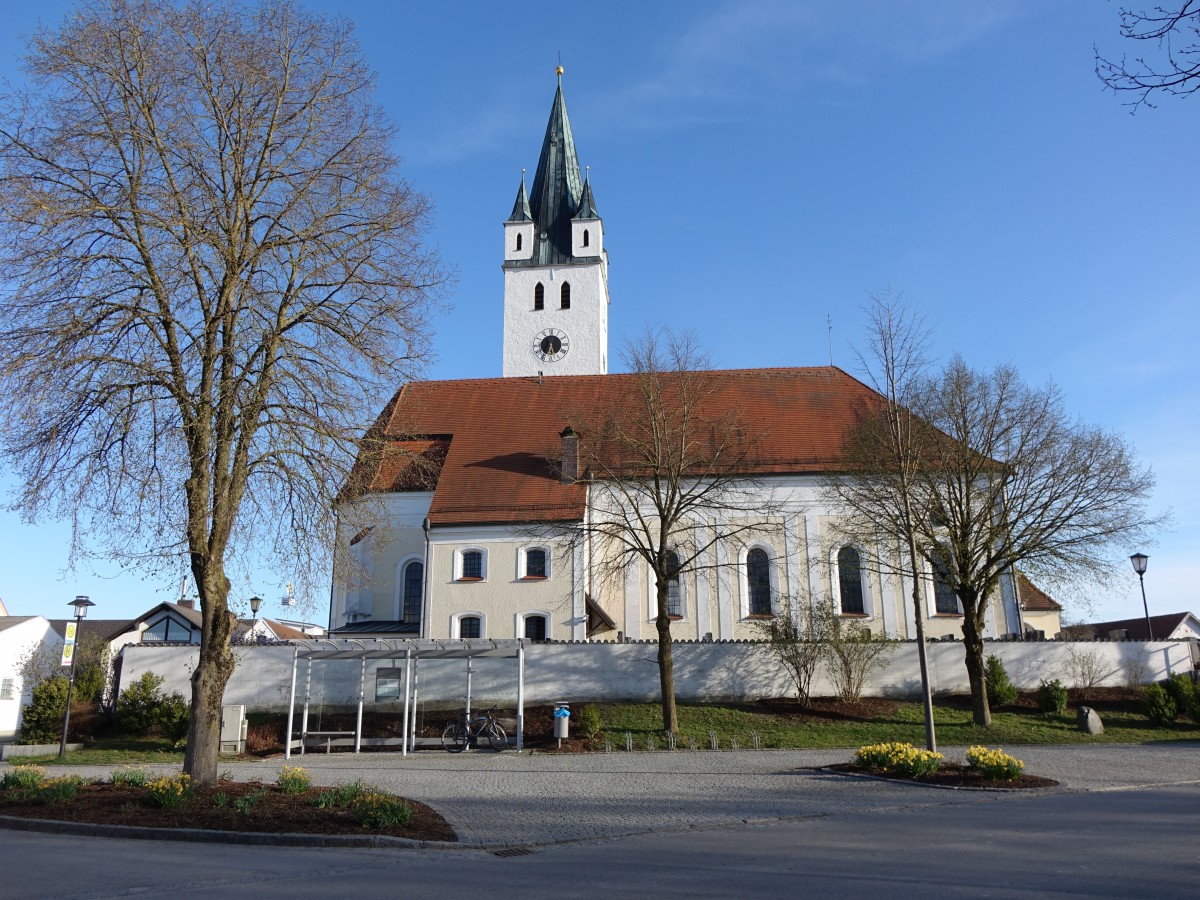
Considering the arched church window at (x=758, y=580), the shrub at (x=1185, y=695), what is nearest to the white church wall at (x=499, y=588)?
the arched church window at (x=758, y=580)

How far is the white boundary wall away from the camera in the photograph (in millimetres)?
26922

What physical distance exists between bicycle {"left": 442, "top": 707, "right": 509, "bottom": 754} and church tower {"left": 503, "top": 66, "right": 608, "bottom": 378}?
28930mm

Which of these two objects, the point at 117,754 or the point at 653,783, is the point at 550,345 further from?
the point at 653,783

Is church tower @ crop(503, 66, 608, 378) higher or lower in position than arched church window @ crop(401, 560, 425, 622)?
higher

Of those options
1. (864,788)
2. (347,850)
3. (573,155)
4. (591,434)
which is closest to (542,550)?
(591,434)

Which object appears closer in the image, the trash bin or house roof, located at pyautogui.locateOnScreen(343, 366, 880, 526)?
the trash bin

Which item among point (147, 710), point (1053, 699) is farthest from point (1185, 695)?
point (147, 710)

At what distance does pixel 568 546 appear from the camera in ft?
96.0

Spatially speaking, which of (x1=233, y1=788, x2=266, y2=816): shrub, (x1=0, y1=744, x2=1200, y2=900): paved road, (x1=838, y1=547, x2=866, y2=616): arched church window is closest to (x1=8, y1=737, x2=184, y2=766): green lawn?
(x1=0, y1=744, x2=1200, y2=900): paved road

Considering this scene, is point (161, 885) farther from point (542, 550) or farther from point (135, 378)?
point (542, 550)

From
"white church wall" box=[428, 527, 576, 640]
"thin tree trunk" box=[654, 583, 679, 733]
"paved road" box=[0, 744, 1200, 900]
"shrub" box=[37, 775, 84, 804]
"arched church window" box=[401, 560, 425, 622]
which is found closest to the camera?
"paved road" box=[0, 744, 1200, 900]

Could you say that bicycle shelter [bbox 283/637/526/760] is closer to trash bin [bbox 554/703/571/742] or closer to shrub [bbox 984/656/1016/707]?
trash bin [bbox 554/703/571/742]

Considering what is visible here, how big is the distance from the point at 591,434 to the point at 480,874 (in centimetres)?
1797

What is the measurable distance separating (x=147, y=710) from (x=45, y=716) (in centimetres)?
256
